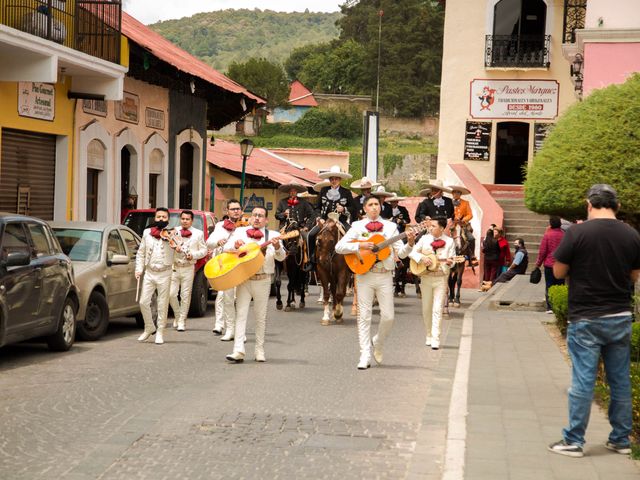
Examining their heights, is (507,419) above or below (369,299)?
below

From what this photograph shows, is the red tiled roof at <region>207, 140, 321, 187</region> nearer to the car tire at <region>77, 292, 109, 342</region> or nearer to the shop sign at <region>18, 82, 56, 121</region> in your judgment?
the shop sign at <region>18, 82, 56, 121</region>

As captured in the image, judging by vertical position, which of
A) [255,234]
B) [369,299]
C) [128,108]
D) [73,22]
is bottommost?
[369,299]

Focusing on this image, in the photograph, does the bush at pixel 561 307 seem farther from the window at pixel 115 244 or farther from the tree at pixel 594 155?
the window at pixel 115 244

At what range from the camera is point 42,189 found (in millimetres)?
23188

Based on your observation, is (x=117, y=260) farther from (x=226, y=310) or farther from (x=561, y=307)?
(x=561, y=307)

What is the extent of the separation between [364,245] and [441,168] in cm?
2811

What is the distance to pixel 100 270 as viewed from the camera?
16.2 m

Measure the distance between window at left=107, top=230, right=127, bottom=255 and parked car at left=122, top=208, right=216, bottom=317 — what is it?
2.59 meters

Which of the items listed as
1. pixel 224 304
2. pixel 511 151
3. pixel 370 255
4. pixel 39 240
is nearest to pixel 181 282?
pixel 224 304

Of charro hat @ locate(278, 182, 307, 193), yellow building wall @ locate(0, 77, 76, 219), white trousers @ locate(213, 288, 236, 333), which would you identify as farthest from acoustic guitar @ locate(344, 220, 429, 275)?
yellow building wall @ locate(0, 77, 76, 219)

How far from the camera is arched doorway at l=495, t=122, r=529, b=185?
1588 inches

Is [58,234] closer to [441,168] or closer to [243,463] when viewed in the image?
[243,463]

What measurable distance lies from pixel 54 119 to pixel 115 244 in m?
6.56

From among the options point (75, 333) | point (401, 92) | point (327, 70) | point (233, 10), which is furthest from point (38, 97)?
point (233, 10)
